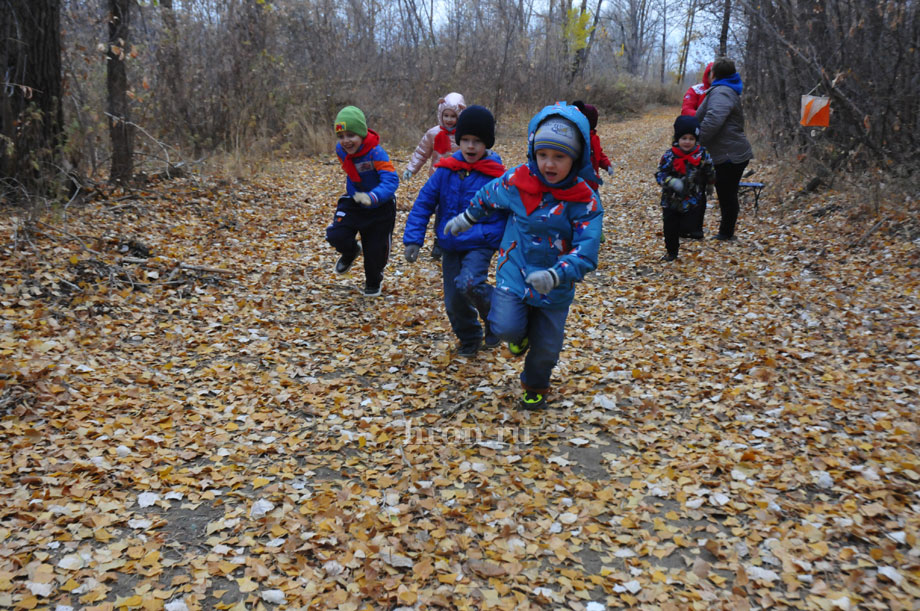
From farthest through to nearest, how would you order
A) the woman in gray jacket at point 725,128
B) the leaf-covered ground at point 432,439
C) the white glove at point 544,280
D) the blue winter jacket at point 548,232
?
the woman in gray jacket at point 725,128 < the blue winter jacket at point 548,232 < the white glove at point 544,280 < the leaf-covered ground at point 432,439

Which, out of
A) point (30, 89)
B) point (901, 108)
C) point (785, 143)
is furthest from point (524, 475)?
point (785, 143)

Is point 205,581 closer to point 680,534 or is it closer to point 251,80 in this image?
point 680,534

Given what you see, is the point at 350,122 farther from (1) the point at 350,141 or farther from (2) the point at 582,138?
(2) the point at 582,138

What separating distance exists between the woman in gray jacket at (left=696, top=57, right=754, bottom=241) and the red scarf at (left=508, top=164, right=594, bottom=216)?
4928mm

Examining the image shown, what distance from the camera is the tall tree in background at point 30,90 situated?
6.93 m

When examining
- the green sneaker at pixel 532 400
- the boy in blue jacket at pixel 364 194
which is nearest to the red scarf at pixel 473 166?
the boy in blue jacket at pixel 364 194

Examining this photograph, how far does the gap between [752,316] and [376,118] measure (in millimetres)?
12750

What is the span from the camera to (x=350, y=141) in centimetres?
608

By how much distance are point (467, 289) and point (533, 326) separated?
2.33ft

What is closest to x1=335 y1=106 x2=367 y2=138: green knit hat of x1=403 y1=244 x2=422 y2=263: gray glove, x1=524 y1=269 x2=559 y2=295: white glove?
x1=403 y1=244 x2=422 y2=263: gray glove

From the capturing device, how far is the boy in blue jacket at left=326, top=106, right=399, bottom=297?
6059mm

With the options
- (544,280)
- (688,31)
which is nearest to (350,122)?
(544,280)

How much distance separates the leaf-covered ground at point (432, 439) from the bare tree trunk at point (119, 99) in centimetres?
156

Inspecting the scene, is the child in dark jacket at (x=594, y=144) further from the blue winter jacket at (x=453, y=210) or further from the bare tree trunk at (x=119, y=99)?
the bare tree trunk at (x=119, y=99)
